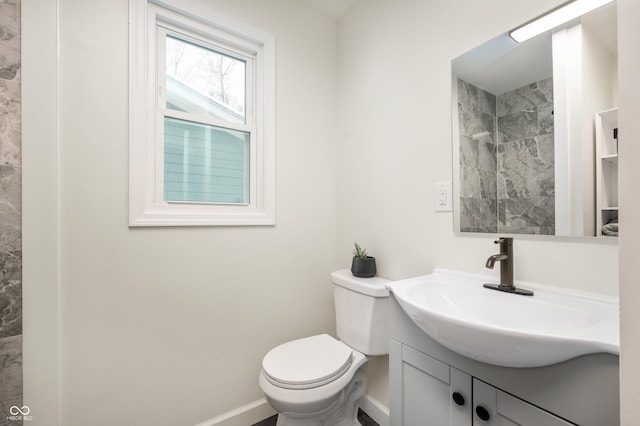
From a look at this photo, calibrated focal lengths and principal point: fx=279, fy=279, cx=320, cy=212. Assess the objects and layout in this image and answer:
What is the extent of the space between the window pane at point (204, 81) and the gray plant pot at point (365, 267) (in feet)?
3.51

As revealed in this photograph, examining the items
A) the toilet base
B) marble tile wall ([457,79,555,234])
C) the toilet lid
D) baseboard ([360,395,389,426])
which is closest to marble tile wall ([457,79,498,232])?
marble tile wall ([457,79,555,234])

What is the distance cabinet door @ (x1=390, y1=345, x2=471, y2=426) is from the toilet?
30 cm

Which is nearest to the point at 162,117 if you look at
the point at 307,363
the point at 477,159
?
the point at 307,363

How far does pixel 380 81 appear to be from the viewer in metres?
1.55

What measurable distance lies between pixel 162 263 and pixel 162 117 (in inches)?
27.9

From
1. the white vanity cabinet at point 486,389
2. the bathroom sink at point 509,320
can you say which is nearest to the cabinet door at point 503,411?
the white vanity cabinet at point 486,389

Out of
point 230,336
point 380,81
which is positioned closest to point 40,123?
point 230,336

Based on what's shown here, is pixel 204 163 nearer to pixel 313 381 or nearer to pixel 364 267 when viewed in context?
pixel 364 267

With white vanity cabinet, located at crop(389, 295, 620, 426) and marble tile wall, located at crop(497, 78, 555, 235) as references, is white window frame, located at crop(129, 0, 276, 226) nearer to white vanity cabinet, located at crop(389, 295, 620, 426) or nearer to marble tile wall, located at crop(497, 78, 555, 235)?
white vanity cabinet, located at crop(389, 295, 620, 426)

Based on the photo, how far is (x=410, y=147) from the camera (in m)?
1.37

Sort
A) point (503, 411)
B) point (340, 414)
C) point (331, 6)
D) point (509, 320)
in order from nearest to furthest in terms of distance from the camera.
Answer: point (503, 411)
point (509, 320)
point (340, 414)
point (331, 6)

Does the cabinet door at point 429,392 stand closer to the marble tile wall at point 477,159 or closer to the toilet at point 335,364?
the toilet at point 335,364

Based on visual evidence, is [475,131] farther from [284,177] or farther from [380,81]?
[284,177]

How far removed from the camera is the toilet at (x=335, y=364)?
3.68 feet
